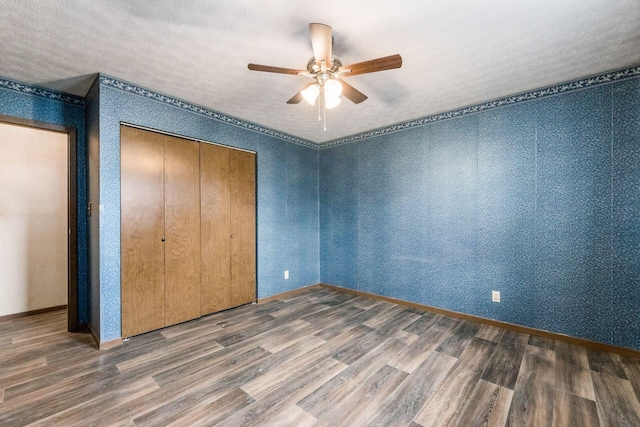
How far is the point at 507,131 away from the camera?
2.93 m

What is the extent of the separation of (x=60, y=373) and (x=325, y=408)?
82.6 inches

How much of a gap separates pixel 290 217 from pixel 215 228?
4.07 ft

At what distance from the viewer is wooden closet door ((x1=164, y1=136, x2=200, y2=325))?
2.97 metres

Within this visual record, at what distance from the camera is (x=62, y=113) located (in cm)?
284

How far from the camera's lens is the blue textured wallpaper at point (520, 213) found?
2.39 metres

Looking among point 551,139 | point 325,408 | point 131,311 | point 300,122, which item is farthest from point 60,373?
point 551,139

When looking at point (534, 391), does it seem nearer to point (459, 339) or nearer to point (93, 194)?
point (459, 339)

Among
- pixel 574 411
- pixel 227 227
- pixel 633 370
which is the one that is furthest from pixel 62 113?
pixel 633 370

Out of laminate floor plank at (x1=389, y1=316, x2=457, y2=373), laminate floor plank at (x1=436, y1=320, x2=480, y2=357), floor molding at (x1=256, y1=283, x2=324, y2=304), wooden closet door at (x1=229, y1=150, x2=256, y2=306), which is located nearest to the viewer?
laminate floor plank at (x1=389, y1=316, x2=457, y2=373)

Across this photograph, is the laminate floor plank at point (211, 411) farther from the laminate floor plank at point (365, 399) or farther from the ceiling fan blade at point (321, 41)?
the ceiling fan blade at point (321, 41)

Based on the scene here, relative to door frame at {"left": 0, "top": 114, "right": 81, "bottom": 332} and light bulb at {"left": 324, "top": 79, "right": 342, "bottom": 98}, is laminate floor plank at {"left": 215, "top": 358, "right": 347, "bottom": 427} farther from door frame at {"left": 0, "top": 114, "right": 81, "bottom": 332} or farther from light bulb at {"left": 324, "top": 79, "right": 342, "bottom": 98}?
door frame at {"left": 0, "top": 114, "right": 81, "bottom": 332}

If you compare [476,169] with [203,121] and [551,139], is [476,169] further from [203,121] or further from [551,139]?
[203,121]

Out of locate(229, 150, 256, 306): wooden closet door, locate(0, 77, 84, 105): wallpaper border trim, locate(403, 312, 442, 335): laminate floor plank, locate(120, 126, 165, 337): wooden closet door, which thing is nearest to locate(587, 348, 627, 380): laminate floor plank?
locate(403, 312, 442, 335): laminate floor plank

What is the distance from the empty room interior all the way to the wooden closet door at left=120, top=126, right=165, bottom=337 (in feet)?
0.07
